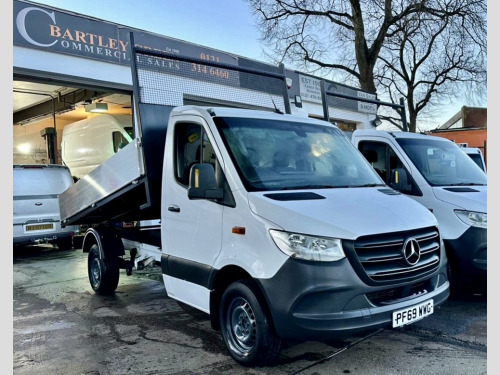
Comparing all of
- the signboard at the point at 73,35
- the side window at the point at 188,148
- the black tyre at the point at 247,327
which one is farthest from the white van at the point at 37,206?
the black tyre at the point at 247,327

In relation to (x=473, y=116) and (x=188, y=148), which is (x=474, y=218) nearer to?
(x=188, y=148)

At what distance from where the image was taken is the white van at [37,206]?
10.4 m

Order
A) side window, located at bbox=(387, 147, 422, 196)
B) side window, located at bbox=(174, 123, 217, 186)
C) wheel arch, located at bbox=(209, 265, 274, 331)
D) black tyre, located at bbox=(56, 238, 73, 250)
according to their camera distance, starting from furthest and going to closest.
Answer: black tyre, located at bbox=(56, 238, 73, 250)
side window, located at bbox=(387, 147, 422, 196)
side window, located at bbox=(174, 123, 217, 186)
wheel arch, located at bbox=(209, 265, 274, 331)

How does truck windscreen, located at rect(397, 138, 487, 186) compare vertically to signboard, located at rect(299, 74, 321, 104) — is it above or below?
below

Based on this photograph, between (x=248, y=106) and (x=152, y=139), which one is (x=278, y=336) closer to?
(x=152, y=139)

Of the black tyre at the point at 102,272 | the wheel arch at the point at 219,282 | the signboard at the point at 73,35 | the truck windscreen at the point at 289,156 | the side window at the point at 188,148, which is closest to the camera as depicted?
the wheel arch at the point at 219,282

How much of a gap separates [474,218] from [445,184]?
2.54 ft

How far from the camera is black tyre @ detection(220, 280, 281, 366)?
12.6ft

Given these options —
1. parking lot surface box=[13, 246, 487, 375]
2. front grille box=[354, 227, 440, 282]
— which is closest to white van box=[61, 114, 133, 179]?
parking lot surface box=[13, 246, 487, 375]

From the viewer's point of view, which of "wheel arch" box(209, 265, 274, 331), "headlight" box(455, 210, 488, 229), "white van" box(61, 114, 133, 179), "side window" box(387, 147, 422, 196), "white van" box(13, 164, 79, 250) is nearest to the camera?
"wheel arch" box(209, 265, 274, 331)

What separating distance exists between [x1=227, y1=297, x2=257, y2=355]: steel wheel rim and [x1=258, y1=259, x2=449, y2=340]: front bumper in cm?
34

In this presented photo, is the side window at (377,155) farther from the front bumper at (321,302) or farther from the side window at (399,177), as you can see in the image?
the front bumper at (321,302)

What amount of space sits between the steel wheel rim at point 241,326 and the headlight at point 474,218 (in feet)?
10.4

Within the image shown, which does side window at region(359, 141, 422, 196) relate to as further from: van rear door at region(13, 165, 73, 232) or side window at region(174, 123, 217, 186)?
van rear door at region(13, 165, 73, 232)
